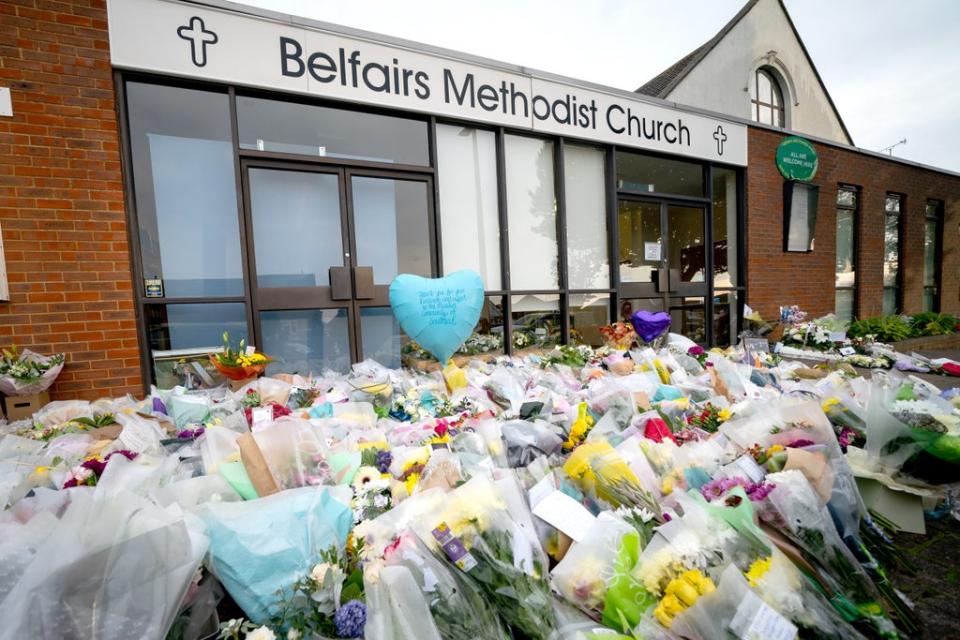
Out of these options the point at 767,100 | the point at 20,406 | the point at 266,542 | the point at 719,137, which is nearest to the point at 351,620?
the point at 266,542

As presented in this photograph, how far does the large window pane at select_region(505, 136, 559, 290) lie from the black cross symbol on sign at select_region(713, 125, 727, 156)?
113 inches

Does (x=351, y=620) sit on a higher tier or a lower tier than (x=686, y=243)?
lower

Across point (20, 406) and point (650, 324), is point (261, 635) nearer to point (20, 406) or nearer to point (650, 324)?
point (20, 406)

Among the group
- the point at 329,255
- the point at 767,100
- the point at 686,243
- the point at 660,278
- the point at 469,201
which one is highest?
the point at 767,100

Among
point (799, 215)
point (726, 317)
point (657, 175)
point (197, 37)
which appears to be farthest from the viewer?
point (799, 215)

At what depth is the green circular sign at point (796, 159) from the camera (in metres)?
6.45

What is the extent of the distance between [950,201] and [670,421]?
1272 centimetres

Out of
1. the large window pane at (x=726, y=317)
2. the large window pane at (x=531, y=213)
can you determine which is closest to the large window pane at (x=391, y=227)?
the large window pane at (x=531, y=213)

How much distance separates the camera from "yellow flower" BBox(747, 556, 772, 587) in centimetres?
90

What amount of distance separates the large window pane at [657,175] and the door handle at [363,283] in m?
3.60

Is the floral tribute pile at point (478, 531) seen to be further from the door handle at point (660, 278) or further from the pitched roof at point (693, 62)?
the pitched roof at point (693, 62)

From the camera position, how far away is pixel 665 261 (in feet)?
18.4

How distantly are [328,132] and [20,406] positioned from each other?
3288 mm

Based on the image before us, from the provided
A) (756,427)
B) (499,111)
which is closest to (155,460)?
(756,427)
